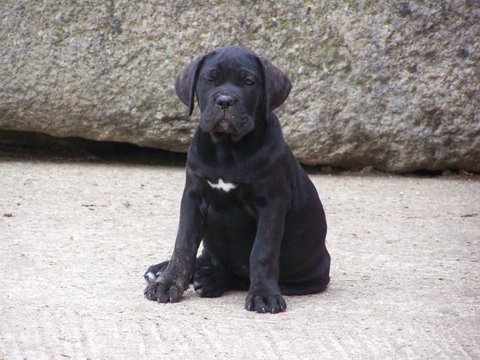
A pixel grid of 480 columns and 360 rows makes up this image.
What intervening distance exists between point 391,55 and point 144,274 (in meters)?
3.78

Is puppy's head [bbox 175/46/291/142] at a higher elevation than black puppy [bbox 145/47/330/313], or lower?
higher

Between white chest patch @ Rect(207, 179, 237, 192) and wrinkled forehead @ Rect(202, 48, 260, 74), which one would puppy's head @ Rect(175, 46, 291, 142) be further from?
white chest patch @ Rect(207, 179, 237, 192)

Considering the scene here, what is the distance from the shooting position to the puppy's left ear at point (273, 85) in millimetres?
4797

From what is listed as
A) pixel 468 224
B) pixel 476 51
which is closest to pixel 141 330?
pixel 468 224

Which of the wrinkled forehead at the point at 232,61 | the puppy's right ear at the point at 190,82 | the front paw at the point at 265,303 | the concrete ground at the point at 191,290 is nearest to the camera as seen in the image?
the concrete ground at the point at 191,290

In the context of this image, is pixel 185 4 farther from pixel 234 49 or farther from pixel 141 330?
pixel 141 330

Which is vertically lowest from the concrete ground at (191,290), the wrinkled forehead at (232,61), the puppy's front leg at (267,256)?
the concrete ground at (191,290)

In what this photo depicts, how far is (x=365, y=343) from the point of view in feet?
13.3

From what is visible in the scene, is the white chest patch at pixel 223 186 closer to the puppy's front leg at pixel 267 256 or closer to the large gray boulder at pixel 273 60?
the puppy's front leg at pixel 267 256

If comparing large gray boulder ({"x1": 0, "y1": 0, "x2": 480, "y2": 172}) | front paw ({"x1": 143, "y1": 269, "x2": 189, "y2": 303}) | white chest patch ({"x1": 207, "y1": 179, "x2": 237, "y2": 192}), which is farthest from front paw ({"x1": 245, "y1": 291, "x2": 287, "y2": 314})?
large gray boulder ({"x1": 0, "y1": 0, "x2": 480, "y2": 172})

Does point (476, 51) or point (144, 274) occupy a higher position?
point (476, 51)

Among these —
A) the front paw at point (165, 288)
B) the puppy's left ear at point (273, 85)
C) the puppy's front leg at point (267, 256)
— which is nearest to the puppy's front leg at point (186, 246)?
the front paw at point (165, 288)

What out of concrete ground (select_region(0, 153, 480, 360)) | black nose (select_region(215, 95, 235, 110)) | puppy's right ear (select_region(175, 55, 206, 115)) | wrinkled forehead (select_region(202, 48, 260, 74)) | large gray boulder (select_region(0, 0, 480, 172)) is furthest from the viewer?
large gray boulder (select_region(0, 0, 480, 172))

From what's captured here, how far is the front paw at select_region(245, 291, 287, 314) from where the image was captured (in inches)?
177
